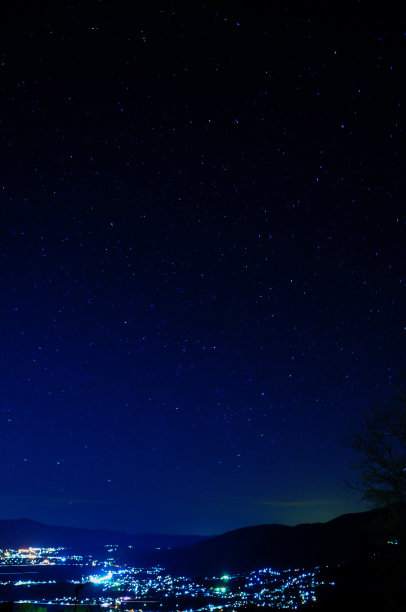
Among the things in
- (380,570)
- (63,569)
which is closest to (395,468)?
(380,570)

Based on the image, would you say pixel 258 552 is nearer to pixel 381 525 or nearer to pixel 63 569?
pixel 63 569

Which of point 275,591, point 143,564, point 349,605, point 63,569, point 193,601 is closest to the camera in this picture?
point 349,605

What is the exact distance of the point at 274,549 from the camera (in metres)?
151

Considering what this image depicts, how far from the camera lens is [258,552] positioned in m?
157

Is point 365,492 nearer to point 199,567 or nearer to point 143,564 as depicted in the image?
point 199,567

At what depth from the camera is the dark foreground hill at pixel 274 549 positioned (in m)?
114

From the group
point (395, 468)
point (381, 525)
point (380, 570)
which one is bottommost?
point (380, 570)

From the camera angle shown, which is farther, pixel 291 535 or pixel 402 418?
pixel 291 535

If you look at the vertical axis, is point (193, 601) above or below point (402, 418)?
below

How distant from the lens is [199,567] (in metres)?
159

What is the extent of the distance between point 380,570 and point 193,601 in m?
85.8

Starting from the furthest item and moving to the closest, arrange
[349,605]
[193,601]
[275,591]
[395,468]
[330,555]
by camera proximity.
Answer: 1. [330,555]
2. [193,601]
3. [275,591]
4. [349,605]
5. [395,468]

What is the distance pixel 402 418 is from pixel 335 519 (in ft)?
439

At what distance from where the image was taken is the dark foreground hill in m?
114
